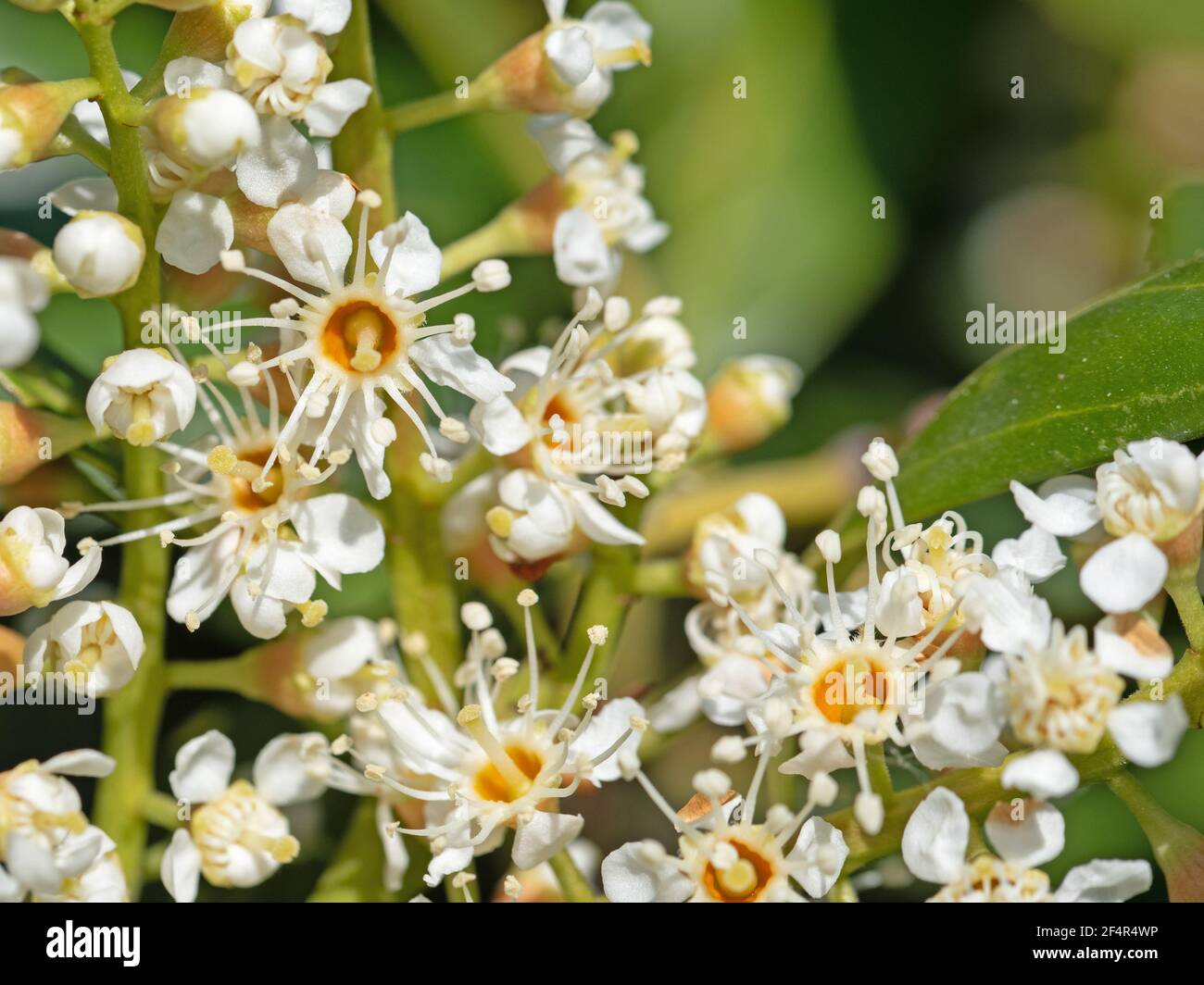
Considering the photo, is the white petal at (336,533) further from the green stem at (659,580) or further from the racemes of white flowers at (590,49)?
the racemes of white flowers at (590,49)

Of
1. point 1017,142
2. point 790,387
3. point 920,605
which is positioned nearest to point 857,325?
point 1017,142

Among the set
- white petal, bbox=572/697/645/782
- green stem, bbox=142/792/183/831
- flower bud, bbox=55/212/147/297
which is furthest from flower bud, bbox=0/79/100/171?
white petal, bbox=572/697/645/782

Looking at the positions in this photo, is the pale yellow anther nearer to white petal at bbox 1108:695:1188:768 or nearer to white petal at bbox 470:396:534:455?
white petal at bbox 470:396:534:455

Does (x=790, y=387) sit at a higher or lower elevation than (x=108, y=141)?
lower

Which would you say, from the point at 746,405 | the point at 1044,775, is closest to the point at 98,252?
the point at 746,405
